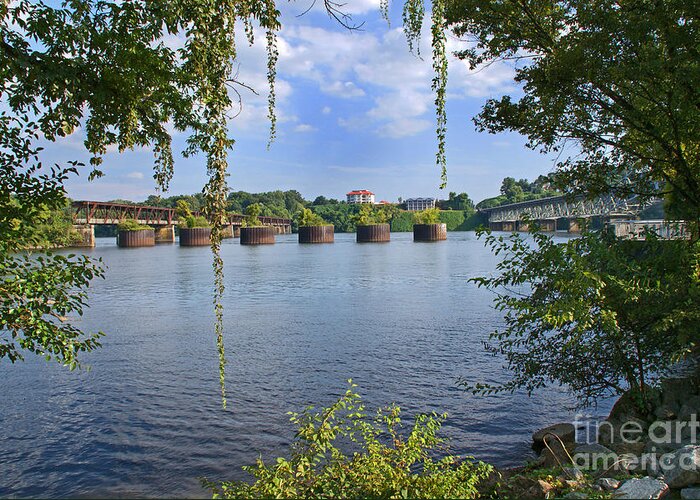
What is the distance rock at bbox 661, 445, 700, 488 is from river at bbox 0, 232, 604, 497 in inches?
127

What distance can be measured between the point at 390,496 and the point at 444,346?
11747mm

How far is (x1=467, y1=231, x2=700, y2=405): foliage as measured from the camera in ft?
21.1

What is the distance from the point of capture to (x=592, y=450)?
668cm

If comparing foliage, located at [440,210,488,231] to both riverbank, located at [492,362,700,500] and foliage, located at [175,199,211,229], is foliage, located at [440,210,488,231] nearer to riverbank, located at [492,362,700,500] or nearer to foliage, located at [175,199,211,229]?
foliage, located at [175,199,211,229]

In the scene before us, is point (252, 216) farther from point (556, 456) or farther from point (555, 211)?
point (556, 456)

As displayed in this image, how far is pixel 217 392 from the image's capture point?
39.6ft

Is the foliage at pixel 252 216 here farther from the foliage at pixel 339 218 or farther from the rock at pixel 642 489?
the rock at pixel 642 489

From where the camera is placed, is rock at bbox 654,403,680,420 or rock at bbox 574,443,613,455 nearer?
rock at bbox 574,443,613,455

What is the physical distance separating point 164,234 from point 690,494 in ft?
447

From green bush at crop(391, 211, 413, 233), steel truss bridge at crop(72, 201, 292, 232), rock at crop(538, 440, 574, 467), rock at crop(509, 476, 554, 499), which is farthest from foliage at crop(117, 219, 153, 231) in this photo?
rock at crop(509, 476, 554, 499)

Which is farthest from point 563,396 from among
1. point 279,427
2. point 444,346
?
point 279,427

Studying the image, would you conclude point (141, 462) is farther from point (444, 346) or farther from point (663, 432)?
point (444, 346)

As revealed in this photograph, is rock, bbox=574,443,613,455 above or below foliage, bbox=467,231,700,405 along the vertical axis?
below

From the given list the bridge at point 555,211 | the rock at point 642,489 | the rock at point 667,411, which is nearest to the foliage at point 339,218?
the bridge at point 555,211
